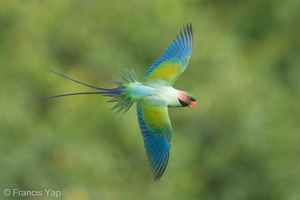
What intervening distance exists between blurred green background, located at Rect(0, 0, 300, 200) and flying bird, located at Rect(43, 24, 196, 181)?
530 cm

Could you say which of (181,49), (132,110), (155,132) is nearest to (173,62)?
(181,49)

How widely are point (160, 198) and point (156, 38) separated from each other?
355 cm

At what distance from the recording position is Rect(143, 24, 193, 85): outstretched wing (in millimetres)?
4121

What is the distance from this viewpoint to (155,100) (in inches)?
152

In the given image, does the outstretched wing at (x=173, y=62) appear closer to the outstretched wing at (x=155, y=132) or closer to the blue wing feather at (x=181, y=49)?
the blue wing feather at (x=181, y=49)

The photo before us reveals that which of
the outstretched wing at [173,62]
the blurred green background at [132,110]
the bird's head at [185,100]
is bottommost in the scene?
the bird's head at [185,100]

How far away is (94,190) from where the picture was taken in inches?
386

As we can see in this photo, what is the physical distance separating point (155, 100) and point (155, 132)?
0.39 meters

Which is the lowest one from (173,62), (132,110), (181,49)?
(173,62)

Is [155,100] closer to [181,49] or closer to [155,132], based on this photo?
[155,132]

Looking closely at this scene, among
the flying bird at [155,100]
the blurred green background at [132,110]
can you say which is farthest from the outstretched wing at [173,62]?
the blurred green background at [132,110]

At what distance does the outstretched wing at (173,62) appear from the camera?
4121 millimetres

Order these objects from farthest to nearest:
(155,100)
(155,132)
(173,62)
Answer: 1. (173,62)
2. (155,132)
3. (155,100)

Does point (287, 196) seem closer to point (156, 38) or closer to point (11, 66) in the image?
point (156, 38)
